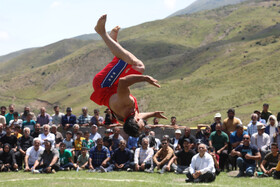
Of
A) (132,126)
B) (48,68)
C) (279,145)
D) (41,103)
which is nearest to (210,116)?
(279,145)

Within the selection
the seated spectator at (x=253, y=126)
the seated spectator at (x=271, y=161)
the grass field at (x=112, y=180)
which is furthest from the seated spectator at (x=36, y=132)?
the seated spectator at (x=271, y=161)

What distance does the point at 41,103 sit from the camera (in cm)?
10644

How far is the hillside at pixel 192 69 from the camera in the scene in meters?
60.5

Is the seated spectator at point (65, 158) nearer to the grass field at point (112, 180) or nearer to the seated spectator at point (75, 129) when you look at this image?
the grass field at point (112, 180)

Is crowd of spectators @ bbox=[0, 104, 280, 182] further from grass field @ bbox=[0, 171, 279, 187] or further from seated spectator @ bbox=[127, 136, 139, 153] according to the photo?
grass field @ bbox=[0, 171, 279, 187]

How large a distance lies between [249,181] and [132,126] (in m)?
5.29

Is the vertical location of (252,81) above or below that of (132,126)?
above

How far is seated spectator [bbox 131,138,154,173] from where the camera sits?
13.0 m

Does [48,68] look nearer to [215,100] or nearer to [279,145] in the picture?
[215,100]

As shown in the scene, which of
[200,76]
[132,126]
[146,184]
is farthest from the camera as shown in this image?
[200,76]

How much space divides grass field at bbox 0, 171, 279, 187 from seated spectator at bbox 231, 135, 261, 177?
0.37m

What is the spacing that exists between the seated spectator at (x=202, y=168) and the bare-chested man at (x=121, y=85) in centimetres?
404

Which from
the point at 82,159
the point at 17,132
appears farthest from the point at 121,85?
the point at 17,132

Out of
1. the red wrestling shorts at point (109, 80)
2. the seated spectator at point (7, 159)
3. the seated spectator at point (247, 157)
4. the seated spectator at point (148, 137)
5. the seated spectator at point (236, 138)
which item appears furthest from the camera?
the seated spectator at point (148, 137)
